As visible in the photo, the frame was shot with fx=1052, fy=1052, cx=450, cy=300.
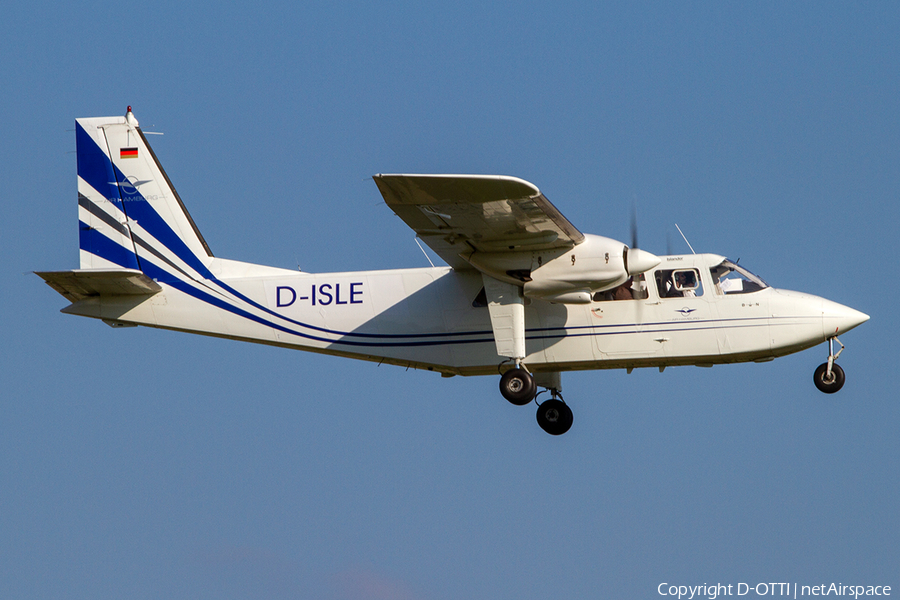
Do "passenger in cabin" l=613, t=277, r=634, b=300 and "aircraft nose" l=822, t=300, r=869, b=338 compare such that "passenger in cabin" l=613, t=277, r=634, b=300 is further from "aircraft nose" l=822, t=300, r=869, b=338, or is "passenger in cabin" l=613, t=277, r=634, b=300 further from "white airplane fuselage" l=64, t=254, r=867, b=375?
"aircraft nose" l=822, t=300, r=869, b=338

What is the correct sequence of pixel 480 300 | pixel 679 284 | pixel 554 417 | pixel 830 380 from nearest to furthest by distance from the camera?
pixel 830 380 → pixel 679 284 → pixel 480 300 → pixel 554 417

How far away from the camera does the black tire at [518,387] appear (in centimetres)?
1553

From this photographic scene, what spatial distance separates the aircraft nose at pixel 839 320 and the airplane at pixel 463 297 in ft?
0.10

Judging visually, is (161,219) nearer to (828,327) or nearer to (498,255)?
(498,255)

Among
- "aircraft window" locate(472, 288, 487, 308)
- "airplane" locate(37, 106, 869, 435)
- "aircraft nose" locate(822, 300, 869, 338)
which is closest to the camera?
"airplane" locate(37, 106, 869, 435)

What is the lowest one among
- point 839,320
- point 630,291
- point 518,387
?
point 518,387

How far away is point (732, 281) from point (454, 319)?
427 cm

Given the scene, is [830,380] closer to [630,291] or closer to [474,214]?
[630,291]

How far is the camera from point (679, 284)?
1595 centimetres

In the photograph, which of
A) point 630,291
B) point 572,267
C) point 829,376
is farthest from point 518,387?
point 829,376

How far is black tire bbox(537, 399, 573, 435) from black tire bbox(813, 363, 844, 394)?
399 cm

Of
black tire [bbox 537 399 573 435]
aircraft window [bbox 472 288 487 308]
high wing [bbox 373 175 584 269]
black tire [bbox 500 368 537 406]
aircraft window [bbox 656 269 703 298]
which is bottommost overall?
black tire [bbox 537 399 573 435]

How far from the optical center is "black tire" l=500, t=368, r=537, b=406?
15531mm

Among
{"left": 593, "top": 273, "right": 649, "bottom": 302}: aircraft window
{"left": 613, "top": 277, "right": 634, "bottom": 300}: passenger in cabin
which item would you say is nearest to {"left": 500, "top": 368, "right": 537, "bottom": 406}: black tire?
{"left": 593, "top": 273, "right": 649, "bottom": 302}: aircraft window
